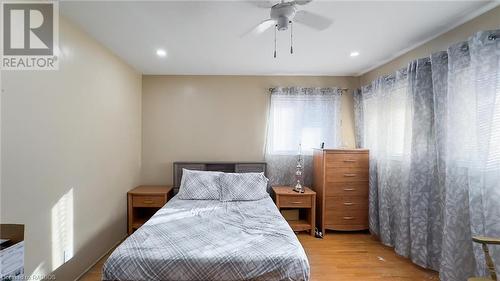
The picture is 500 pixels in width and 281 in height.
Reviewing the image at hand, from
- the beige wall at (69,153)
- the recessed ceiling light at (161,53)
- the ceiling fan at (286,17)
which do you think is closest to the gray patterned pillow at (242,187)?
the beige wall at (69,153)

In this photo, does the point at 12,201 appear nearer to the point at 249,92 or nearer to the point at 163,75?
the point at 163,75

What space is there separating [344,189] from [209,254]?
238 cm

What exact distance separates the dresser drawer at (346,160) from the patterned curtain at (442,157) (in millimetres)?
199

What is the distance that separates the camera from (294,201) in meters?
3.32

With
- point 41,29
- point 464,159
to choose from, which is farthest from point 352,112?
point 41,29

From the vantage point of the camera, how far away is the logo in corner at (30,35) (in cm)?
155

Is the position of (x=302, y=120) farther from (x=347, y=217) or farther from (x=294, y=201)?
(x=347, y=217)

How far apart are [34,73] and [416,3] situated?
2.99m

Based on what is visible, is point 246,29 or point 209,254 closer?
point 209,254

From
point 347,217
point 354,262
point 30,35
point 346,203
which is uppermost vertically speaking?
point 30,35

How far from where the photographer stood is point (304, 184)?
150 inches

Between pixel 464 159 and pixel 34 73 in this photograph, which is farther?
pixel 464 159

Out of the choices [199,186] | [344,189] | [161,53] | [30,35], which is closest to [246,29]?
[161,53]

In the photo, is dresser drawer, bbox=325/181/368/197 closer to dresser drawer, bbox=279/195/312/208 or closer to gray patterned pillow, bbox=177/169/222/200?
dresser drawer, bbox=279/195/312/208
